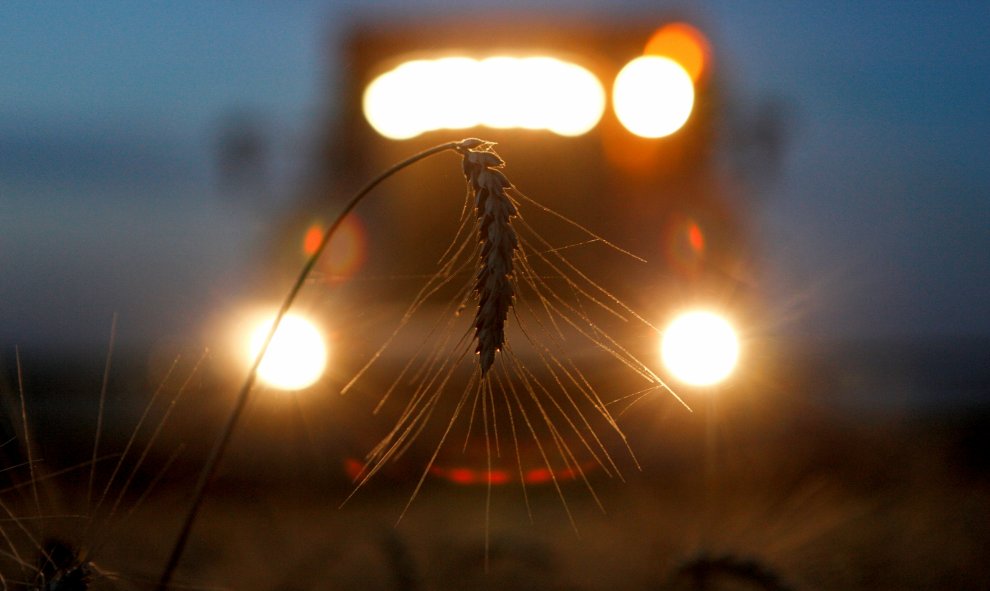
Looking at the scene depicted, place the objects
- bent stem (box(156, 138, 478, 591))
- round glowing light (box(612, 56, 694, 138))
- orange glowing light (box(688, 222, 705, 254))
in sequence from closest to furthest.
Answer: bent stem (box(156, 138, 478, 591))
orange glowing light (box(688, 222, 705, 254))
round glowing light (box(612, 56, 694, 138))

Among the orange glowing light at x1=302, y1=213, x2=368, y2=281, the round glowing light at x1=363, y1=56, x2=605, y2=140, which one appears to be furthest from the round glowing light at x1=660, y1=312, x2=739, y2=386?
the round glowing light at x1=363, y1=56, x2=605, y2=140

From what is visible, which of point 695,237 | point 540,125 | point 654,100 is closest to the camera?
point 695,237

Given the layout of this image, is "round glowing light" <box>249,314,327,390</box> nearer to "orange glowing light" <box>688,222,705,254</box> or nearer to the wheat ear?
the wheat ear

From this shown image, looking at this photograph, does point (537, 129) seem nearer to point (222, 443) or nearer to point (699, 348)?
point (699, 348)

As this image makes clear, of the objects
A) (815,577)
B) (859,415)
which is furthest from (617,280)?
(859,415)

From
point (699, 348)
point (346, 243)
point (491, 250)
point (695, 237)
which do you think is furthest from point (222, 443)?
point (695, 237)

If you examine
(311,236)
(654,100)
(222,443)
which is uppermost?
(654,100)

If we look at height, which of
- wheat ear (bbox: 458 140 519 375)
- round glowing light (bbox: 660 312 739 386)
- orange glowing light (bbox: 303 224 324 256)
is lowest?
wheat ear (bbox: 458 140 519 375)
